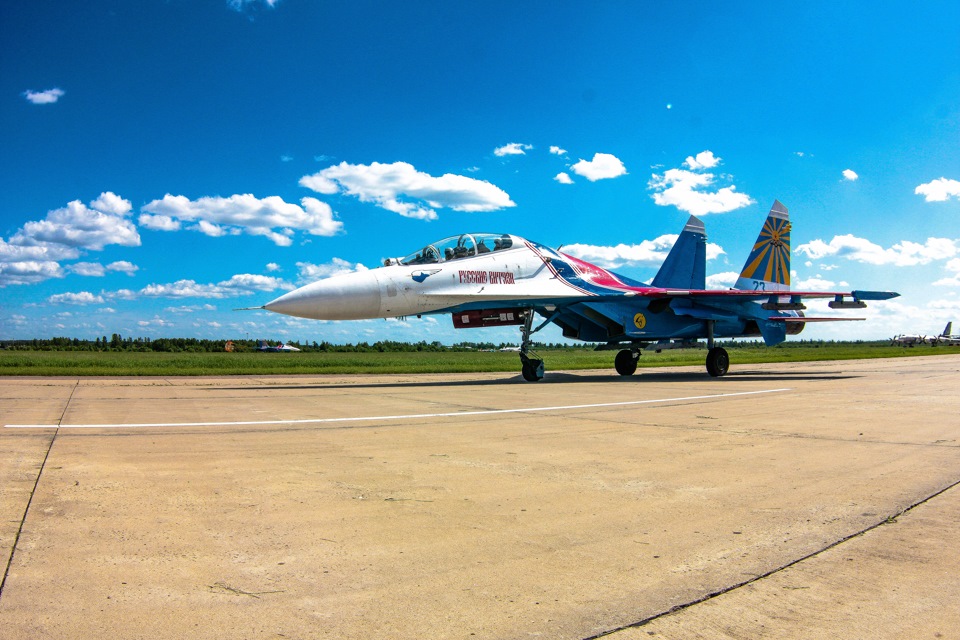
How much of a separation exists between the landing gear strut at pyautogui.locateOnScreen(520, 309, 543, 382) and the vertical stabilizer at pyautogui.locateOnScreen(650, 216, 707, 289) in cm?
856

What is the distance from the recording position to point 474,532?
3338 millimetres

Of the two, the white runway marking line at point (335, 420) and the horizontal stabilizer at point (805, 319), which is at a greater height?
the horizontal stabilizer at point (805, 319)

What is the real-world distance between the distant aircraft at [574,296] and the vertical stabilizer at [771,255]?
4cm

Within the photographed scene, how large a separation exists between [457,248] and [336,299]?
3743mm

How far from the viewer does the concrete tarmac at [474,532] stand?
2357 millimetres

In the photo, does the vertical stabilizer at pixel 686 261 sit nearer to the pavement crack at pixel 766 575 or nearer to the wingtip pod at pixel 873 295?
the wingtip pod at pixel 873 295

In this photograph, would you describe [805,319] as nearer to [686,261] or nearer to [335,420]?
[686,261]

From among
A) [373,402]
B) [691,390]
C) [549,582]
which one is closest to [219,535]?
[549,582]

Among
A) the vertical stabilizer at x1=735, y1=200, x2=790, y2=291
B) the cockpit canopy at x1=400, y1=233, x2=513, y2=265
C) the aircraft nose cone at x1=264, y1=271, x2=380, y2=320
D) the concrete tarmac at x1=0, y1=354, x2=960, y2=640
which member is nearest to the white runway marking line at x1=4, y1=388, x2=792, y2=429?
the concrete tarmac at x1=0, y1=354, x2=960, y2=640

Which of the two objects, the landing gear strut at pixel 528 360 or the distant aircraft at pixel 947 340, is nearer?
the landing gear strut at pixel 528 360

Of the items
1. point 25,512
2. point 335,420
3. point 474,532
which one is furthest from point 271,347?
point 474,532

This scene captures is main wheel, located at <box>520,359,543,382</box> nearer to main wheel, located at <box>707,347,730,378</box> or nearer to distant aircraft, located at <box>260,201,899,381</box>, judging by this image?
distant aircraft, located at <box>260,201,899,381</box>

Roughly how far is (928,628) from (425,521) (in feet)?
7.83

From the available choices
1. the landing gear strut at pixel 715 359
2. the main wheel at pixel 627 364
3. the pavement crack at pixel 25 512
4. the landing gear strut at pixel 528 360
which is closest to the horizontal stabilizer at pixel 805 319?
the landing gear strut at pixel 715 359
